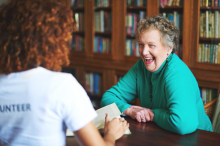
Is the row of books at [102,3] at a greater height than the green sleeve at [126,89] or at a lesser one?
greater

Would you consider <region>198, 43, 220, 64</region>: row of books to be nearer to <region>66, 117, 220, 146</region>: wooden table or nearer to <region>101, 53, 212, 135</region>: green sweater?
<region>101, 53, 212, 135</region>: green sweater

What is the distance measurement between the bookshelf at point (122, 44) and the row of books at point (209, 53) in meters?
0.04

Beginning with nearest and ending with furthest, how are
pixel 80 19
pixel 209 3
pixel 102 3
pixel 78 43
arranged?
pixel 209 3 → pixel 102 3 → pixel 80 19 → pixel 78 43

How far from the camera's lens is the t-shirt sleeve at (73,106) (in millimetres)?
784

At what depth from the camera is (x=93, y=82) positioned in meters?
3.69

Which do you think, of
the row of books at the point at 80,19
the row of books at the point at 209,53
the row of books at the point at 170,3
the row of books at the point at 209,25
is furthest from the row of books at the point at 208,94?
the row of books at the point at 80,19

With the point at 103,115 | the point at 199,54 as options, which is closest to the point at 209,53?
the point at 199,54

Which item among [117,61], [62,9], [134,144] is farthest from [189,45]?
[62,9]

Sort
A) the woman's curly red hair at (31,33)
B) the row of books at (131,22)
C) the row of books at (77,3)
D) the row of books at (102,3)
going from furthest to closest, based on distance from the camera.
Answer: the row of books at (77,3) → the row of books at (102,3) → the row of books at (131,22) → the woman's curly red hair at (31,33)

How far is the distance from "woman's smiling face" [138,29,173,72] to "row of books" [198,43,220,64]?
1.12 metres

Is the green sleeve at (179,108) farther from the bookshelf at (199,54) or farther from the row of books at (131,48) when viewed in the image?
the row of books at (131,48)

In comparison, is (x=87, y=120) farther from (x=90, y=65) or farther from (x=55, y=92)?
(x=90, y=65)

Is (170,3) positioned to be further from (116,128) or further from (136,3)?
(116,128)

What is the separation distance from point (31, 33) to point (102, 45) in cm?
282
